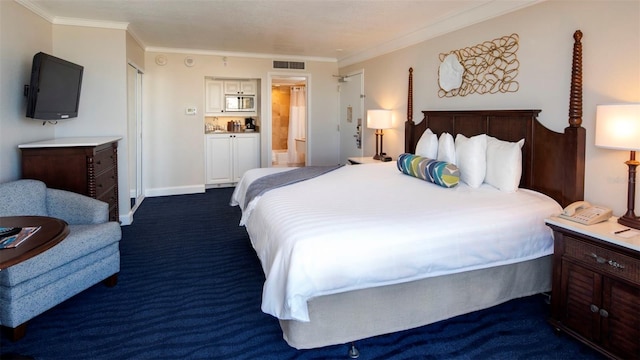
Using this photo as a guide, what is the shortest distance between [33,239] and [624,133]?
304 cm

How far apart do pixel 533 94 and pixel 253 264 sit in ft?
8.95

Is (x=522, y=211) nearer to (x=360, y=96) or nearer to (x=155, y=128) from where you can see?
(x=360, y=96)

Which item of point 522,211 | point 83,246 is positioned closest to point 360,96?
point 522,211

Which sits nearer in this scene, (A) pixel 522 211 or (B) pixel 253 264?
(A) pixel 522 211

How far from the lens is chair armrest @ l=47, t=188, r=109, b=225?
2939 mm

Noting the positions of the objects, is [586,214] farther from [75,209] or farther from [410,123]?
[75,209]

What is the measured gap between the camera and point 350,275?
192cm

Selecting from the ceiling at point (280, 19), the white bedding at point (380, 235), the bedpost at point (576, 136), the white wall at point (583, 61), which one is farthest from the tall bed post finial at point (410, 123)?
the bedpost at point (576, 136)

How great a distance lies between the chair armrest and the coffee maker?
4469 millimetres

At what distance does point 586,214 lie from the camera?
7.43ft

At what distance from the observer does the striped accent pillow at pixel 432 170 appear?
3047 mm

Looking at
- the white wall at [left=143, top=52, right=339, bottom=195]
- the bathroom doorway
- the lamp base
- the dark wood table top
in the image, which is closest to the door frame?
the white wall at [left=143, top=52, right=339, bottom=195]

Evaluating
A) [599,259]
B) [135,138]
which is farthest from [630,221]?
[135,138]

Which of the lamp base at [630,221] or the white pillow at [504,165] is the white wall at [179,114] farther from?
the lamp base at [630,221]
